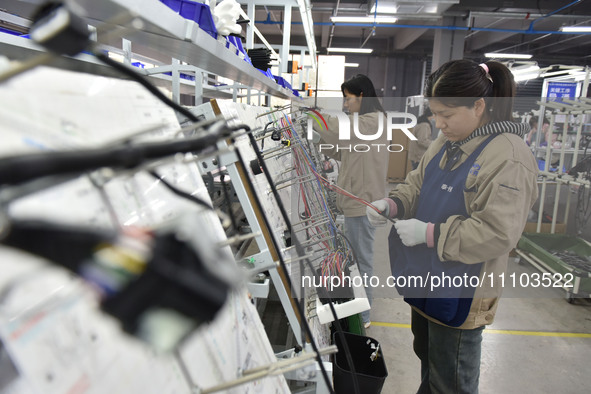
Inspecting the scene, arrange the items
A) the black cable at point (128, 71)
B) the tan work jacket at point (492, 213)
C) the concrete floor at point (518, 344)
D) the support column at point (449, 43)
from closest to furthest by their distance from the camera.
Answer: the black cable at point (128, 71), the tan work jacket at point (492, 213), the concrete floor at point (518, 344), the support column at point (449, 43)

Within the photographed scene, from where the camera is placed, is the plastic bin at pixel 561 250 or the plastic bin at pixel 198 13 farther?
the plastic bin at pixel 561 250

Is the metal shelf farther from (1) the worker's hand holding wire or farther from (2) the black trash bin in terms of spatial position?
(2) the black trash bin

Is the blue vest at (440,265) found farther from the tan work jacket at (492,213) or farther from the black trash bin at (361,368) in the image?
the black trash bin at (361,368)

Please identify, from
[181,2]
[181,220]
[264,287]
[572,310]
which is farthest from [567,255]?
[181,220]

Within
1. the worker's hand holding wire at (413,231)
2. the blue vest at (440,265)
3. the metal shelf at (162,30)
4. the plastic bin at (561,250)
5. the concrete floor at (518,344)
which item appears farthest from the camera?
the plastic bin at (561,250)

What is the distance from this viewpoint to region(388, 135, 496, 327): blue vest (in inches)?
56.2

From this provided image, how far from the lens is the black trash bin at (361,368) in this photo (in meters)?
1.69

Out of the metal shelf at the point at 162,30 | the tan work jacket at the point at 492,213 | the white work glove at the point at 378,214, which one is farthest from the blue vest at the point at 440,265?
the metal shelf at the point at 162,30

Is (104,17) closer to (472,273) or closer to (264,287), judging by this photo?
(264,287)

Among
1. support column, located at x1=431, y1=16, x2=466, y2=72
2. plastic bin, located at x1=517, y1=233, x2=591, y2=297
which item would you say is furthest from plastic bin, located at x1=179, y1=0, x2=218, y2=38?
support column, located at x1=431, y1=16, x2=466, y2=72

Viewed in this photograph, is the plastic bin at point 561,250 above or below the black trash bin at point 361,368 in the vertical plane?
below

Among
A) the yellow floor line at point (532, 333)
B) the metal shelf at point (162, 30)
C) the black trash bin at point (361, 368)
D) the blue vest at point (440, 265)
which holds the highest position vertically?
the metal shelf at point (162, 30)

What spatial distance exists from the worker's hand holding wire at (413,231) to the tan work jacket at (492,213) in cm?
8

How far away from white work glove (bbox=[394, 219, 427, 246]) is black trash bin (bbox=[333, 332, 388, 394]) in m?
0.61
